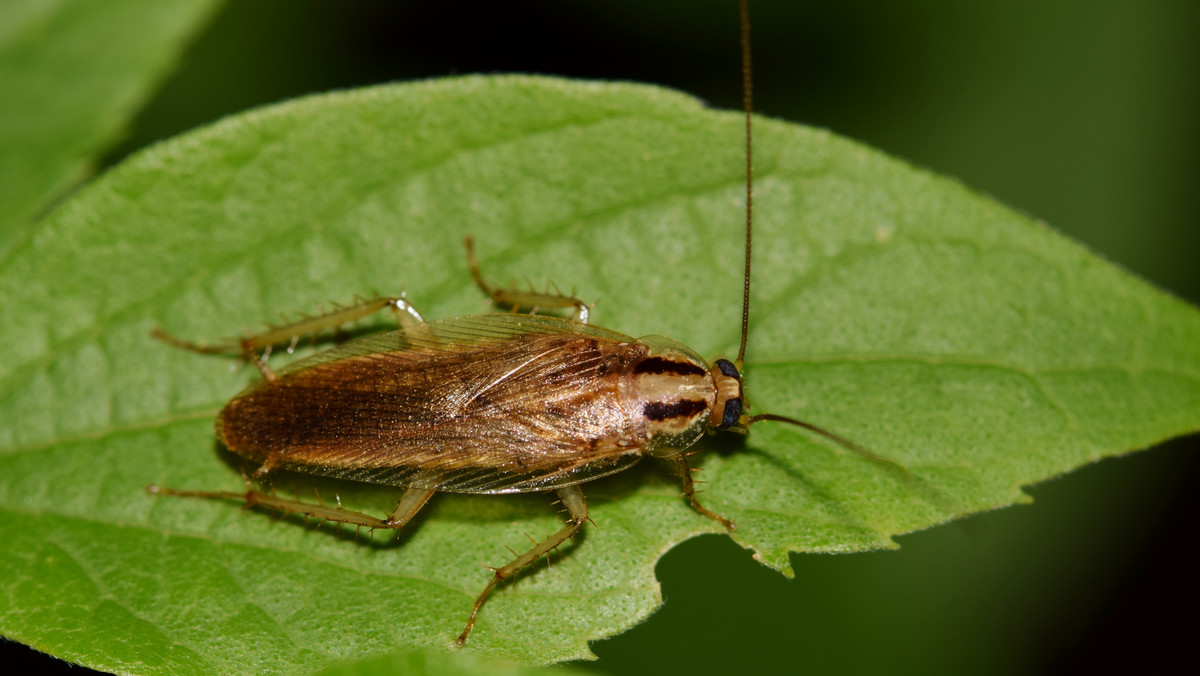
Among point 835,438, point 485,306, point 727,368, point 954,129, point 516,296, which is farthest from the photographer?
point 954,129

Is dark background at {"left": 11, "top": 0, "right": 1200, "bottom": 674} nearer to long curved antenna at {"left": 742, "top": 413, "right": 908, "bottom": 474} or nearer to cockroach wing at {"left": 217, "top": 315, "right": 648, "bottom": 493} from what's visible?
long curved antenna at {"left": 742, "top": 413, "right": 908, "bottom": 474}

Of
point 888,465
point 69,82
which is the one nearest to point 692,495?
point 888,465

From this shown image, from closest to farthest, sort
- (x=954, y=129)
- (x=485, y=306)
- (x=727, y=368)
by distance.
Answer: (x=727, y=368) < (x=485, y=306) < (x=954, y=129)

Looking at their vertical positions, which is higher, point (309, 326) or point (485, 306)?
point (485, 306)

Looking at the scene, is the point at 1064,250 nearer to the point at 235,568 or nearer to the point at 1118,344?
the point at 1118,344

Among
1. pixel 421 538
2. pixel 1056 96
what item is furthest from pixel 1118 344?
pixel 421 538

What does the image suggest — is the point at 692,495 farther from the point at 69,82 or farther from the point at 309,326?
the point at 69,82

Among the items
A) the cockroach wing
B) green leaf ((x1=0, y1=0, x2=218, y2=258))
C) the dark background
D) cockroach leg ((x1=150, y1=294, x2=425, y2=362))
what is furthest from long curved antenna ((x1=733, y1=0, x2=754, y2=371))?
green leaf ((x1=0, y1=0, x2=218, y2=258))

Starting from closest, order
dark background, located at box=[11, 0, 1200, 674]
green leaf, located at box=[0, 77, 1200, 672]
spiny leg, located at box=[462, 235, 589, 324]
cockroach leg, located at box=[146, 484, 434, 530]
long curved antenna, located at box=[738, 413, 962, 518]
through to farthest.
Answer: long curved antenna, located at box=[738, 413, 962, 518]
green leaf, located at box=[0, 77, 1200, 672]
cockroach leg, located at box=[146, 484, 434, 530]
spiny leg, located at box=[462, 235, 589, 324]
dark background, located at box=[11, 0, 1200, 674]
